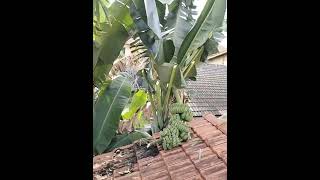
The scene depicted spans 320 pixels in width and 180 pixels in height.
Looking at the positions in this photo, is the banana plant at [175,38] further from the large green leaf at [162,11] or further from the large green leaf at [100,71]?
the large green leaf at [100,71]

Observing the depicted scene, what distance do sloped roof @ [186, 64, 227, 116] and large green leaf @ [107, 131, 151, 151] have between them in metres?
0.44

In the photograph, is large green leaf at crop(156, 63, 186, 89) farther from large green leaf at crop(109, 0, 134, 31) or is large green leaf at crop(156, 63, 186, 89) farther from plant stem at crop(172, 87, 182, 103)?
large green leaf at crop(109, 0, 134, 31)

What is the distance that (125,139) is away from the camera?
1.99 metres

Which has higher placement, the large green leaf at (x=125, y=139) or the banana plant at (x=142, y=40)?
the banana plant at (x=142, y=40)

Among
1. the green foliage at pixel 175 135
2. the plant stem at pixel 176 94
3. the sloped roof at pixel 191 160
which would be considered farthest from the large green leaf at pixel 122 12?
the sloped roof at pixel 191 160

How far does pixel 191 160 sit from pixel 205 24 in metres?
0.64

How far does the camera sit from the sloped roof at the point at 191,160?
131 cm

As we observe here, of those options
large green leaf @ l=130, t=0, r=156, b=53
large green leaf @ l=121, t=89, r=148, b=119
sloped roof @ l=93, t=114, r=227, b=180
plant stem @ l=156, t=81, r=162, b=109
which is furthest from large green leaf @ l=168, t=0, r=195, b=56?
large green leaf @ l=121, t=89, r=148, b=119

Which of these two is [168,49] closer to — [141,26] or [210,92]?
[141,26]

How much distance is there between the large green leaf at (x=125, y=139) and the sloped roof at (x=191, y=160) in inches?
4.5

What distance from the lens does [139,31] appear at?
5.38 ft
